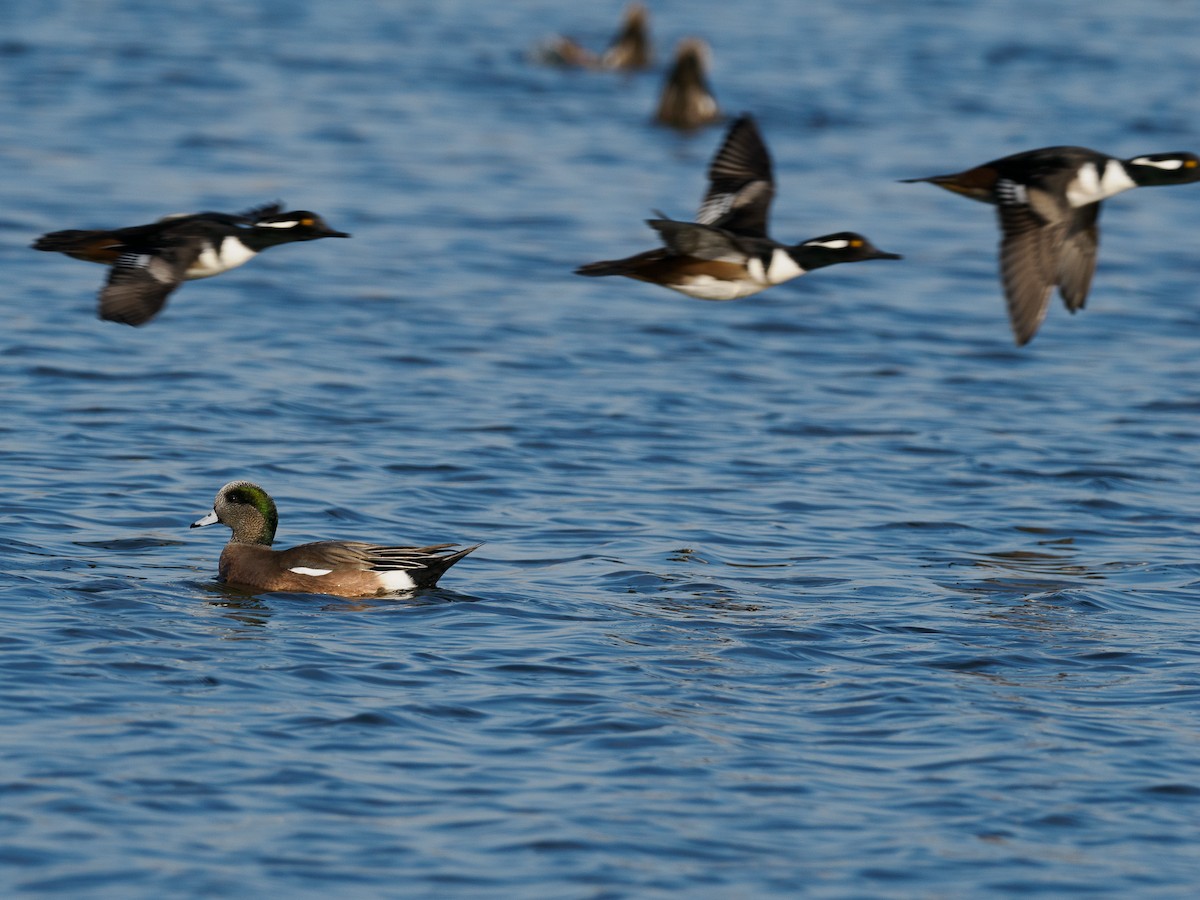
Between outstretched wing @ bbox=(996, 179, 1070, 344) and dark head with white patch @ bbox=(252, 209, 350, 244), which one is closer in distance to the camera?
dark head with white patch @ bbox=(252, 209, 350, 244)

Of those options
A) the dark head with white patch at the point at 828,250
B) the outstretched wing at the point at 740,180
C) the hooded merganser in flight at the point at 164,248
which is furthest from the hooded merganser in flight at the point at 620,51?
the hooded merganser in flight at the point at 164,248

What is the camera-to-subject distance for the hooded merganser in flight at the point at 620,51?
30.4 meters

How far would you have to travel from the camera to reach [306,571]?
1027cm

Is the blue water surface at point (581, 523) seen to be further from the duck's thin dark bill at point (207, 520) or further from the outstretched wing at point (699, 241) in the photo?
the outstretched wing at point (699, 241)

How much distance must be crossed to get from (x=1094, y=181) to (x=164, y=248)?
17.0 ft

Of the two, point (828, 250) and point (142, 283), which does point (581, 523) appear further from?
point (142, 283)

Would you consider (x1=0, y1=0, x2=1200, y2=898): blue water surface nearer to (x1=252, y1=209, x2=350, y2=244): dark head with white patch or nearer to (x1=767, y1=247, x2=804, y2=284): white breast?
(x1=767, y1=247, x2=804, y2=284): white breast

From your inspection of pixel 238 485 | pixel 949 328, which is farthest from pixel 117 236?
pixel 949 328

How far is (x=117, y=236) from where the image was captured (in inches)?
387

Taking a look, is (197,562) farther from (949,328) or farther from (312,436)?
(949,328)

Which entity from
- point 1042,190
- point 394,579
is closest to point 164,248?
point 394,579

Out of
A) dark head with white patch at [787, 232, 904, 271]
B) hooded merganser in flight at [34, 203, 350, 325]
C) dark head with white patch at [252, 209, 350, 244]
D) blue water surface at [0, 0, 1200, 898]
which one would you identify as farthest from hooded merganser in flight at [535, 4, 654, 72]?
dark head with white patch at [252, 209, 350, 244]

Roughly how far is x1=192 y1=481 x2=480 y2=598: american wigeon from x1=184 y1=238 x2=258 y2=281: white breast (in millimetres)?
1497

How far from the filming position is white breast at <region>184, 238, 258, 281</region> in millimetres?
9953
